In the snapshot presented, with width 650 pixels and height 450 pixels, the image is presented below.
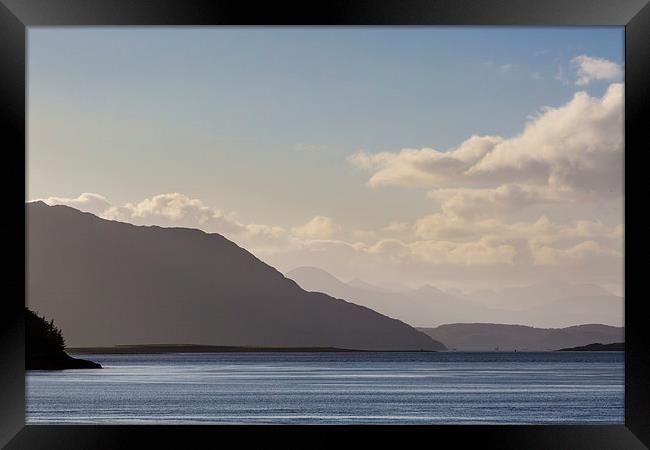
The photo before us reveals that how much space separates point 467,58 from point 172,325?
22904 millimetres

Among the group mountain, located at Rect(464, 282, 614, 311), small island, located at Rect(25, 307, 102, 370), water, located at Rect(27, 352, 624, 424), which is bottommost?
water, located at Rect(27, 352, 624, 424)

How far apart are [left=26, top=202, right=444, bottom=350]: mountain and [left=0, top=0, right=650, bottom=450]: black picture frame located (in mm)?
53695

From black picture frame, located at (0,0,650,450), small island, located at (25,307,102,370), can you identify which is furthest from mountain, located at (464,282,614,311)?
black picture frame, located at (0,0,650,450)

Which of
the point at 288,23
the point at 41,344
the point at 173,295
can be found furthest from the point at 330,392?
the point at 288,23

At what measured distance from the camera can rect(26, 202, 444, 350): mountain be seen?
2375 inches

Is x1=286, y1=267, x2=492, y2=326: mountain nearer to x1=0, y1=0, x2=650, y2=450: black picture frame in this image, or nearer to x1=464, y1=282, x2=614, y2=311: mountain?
x1=464, y1=282, x2=614, y2=311: mountain

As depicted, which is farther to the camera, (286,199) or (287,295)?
(287,295)

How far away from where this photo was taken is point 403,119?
5262 cm

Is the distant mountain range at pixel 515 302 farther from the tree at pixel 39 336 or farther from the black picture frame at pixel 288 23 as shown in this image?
the black picture frame at pixel 288 23

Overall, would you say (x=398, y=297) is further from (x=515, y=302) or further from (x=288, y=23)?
(x=288, y=23)

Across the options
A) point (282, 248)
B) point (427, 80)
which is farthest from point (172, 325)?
point (427, 80)

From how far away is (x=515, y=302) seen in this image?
52250 millimetres

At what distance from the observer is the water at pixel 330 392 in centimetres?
2747

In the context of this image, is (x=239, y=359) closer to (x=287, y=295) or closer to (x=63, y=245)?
(x=287, y=295)
